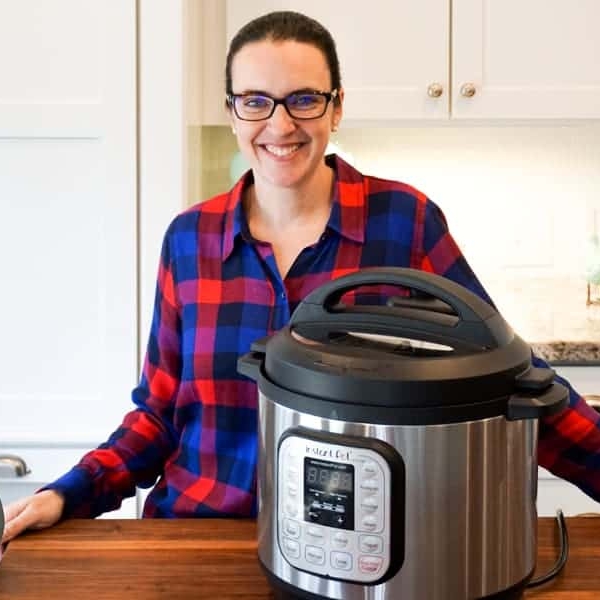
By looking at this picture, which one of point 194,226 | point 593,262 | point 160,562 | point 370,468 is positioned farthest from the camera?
point 593,262

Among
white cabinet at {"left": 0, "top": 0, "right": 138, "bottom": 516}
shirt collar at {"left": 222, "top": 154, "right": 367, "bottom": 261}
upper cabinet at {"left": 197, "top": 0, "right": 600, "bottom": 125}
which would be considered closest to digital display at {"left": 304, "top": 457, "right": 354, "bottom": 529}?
shirt collar at {"left": 222, "top": 154, "right": 367, "bottom": 261}

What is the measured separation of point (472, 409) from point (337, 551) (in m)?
0.15

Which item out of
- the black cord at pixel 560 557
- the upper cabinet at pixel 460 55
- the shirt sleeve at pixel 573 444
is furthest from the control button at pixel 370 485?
A: the upper cabinet at pixel 460 55

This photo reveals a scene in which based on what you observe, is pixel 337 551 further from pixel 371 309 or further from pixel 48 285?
pixel 48 285

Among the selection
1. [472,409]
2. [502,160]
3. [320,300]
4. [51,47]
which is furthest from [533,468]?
[502,160]

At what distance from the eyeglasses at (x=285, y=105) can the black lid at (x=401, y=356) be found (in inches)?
15.6

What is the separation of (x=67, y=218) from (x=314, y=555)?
1.36 metres

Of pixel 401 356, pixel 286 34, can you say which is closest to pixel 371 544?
pixel 401 356

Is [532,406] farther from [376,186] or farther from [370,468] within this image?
[376,186]

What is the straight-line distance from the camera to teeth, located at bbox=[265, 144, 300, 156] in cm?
116

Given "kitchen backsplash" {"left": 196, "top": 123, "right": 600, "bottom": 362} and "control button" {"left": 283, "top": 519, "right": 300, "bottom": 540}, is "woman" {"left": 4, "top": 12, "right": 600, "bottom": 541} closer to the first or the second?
"control button" {"left": 283, "top": 519, "right": 300, "bottom": 540}

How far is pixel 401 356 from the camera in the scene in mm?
699

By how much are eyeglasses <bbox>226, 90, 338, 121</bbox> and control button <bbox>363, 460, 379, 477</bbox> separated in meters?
0.58

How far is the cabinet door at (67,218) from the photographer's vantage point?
1.88 m
